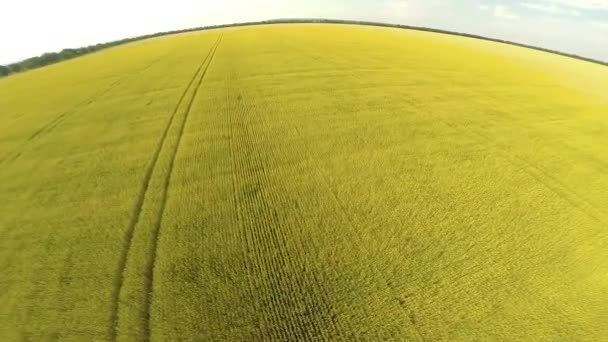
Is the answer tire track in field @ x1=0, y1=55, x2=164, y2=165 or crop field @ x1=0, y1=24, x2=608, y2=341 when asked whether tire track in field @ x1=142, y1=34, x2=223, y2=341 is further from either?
tire track in field @ x1=0, y1=55, x2=164, y2=165

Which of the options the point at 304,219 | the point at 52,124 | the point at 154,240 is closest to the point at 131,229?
the point at 154,240

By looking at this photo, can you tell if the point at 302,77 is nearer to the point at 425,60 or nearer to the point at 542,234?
the point at 425,60

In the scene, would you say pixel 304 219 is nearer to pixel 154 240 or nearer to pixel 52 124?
pixel 154 240


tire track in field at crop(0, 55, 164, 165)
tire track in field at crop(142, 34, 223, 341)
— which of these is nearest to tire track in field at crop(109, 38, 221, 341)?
tire track in field at crop(142, 34, 223, 341)

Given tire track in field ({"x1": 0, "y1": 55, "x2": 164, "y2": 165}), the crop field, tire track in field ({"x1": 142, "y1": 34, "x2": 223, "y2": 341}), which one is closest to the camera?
tire track in field ({"x1": 142, "y1": 34, "x2": 223, "y2": 341})

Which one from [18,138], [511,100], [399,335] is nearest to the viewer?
[399,335]

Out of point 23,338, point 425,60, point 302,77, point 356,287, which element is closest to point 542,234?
point 356,287

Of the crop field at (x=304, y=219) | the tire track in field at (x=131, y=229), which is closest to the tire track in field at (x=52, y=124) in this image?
the crop field at (x=304, y=219)

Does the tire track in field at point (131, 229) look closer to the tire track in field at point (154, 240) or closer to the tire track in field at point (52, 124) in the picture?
the tire track in field at point (154, 240)
